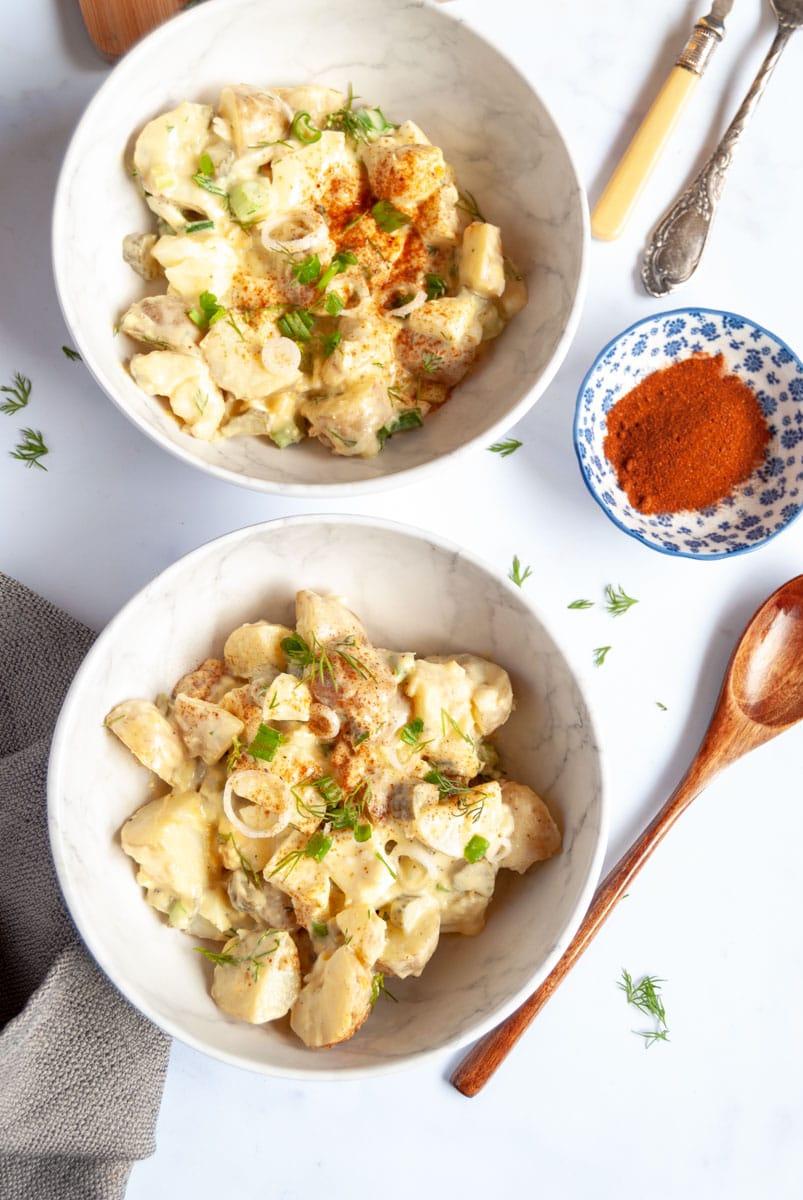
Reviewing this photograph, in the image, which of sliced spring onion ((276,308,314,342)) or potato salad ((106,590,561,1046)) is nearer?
potato salad ((106,590,561,1046))

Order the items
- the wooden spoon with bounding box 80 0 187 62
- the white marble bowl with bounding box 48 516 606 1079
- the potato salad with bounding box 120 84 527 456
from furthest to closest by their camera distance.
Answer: the wooden spoon with bounding box 80 0 187 62, the potato salad with bounding box 120 84 527 456, the white marble bowl with bounding box 48 516 606 1079

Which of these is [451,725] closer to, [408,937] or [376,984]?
[408,937]

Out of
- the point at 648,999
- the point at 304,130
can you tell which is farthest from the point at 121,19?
the point at 648,999

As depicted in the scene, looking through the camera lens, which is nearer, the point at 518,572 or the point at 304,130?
the point at 304,130

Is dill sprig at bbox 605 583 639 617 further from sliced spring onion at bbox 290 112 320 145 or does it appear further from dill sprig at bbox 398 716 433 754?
sliced spring onion at bbox 290 112 320 145

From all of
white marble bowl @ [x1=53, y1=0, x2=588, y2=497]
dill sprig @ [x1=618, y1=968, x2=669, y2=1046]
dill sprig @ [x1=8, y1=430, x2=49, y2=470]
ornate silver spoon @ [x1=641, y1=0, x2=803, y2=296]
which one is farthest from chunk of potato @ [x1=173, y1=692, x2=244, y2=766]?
ornate silver spoon @ [x1=641, y1=0, x2=803, y2=296]

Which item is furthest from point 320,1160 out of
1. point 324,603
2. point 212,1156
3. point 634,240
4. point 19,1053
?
point 634,240
